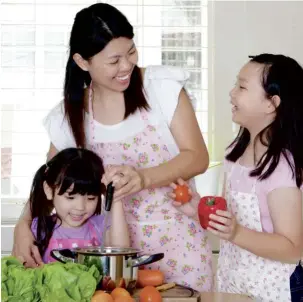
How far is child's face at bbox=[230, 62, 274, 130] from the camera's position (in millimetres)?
1911

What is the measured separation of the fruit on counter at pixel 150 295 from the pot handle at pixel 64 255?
17cm

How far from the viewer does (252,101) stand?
75.2 inches

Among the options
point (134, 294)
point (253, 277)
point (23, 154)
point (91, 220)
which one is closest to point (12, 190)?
point (23, 154)

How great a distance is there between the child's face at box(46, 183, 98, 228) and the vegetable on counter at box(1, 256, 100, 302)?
63 cm

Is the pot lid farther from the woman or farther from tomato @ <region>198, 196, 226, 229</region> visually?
the woman

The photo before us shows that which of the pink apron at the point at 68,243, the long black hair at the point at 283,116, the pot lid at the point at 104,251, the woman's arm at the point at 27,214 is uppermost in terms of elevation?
the long black hair at the point at 283,116

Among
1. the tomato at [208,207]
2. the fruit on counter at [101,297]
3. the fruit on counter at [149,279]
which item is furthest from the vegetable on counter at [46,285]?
the tomato at [208,207]

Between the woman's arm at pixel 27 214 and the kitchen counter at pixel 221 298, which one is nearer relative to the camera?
the kitchen counter at pixel 221 298

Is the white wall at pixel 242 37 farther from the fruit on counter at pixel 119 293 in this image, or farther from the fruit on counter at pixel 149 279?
the fruit on counter at pixel 119 293

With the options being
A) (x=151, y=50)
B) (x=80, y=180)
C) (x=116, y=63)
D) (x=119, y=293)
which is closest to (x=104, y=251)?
(x=119, y=293)

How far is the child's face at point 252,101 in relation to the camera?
1.91m

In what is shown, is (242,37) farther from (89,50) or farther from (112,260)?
(112,260)

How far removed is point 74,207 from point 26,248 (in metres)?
0.18

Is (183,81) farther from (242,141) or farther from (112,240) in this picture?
(112,240)
